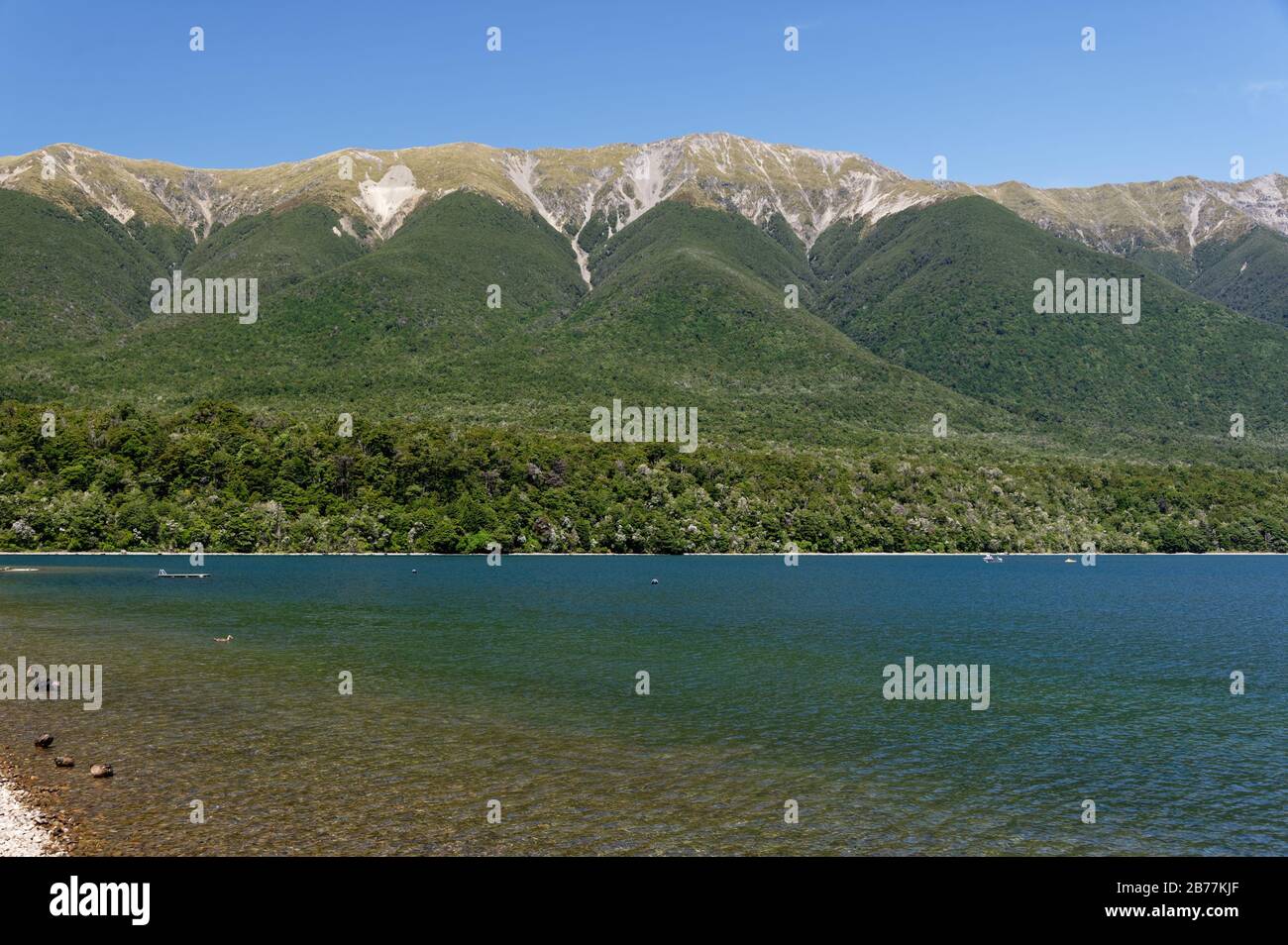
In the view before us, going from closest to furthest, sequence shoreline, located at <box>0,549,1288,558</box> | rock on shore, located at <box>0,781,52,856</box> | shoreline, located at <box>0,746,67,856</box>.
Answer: rock on shore, located at <box>0,781,52,856</box>
shoreline, located at <box>0,746,67,856</box>
shoreline, located at <box>0,549,1288,558</box>

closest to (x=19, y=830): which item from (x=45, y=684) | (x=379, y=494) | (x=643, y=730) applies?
(x=643, y=730)

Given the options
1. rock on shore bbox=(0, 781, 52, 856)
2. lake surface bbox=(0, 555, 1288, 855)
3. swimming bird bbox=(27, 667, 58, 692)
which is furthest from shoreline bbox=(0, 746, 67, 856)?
swimming bird bbox=(27, 667, 58, 692)

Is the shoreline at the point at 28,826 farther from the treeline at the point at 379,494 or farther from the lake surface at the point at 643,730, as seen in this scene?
the treeline at the point at 379,494

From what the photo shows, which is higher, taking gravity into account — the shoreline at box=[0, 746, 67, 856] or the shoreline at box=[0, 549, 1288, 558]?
the shoreline at box=[0, 746, 67, 856]

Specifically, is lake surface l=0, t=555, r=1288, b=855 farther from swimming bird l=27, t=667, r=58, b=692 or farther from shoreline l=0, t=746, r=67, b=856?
swimming bird l=27, t=667, r=58, b=692

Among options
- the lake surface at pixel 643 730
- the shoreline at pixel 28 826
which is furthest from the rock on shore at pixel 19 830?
the lake surface at pixel 643 730

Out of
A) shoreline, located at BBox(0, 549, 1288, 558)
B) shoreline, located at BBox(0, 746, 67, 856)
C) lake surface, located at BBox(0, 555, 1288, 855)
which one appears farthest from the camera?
shoreline, located at BBox(0, 549, 1288, 558)
